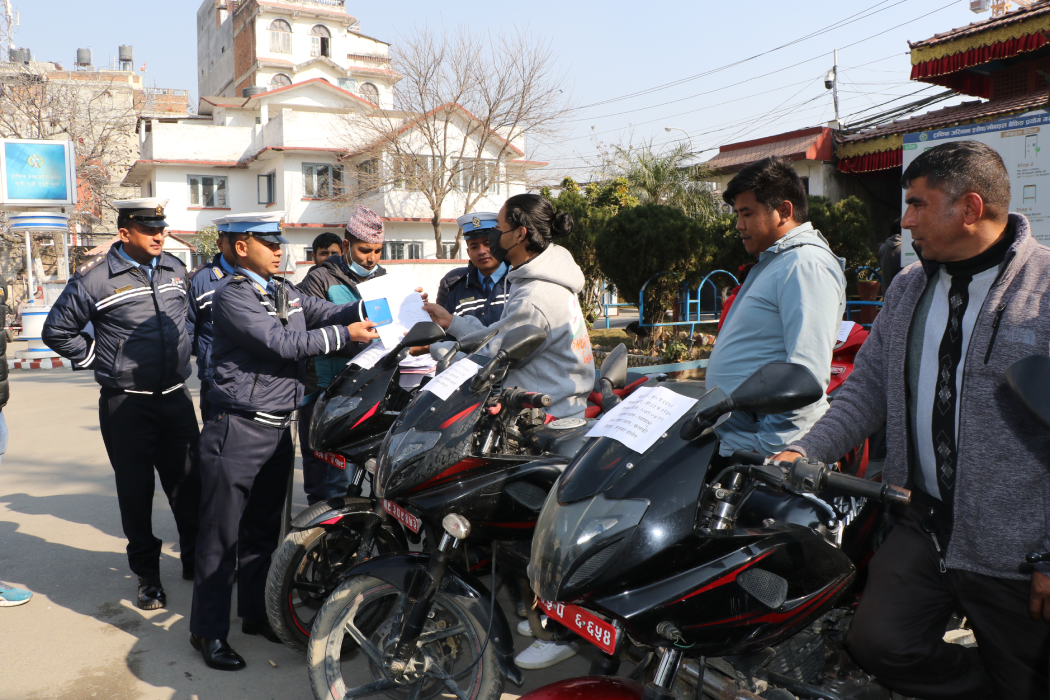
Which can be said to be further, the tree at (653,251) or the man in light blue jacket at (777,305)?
the tree at (653,251)

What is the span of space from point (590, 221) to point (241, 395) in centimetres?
1193

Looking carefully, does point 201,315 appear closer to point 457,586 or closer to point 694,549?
point 457,586

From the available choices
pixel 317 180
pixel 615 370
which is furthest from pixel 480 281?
pixel 317 180

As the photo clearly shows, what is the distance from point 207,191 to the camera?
117 ft

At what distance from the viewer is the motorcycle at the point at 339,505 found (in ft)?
10.4

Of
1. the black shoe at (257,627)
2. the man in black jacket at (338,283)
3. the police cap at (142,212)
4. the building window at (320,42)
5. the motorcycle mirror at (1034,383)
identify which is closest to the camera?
the motorcycle mirror at (1034,383)

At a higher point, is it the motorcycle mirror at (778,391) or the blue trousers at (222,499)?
the motorcycle mirror at (778,391)

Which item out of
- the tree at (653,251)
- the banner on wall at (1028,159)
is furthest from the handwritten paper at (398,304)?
the tree at (653,251)

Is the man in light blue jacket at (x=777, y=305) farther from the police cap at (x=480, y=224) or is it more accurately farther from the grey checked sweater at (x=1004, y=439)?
the police cap at (x=480, y=224)

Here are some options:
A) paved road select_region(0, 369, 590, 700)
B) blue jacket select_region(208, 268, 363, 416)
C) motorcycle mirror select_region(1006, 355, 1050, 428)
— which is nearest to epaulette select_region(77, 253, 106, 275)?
blue jacket select_region(208, 268, 363, 416)

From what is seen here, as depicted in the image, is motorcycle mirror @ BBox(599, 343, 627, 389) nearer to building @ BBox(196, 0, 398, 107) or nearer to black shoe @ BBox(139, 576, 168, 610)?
black shoe @ BBox(139, 576, 168, 610)

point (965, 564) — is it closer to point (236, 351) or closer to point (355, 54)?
point (236, 351)

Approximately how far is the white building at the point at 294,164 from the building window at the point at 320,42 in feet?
10.2

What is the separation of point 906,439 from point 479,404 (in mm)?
1296
